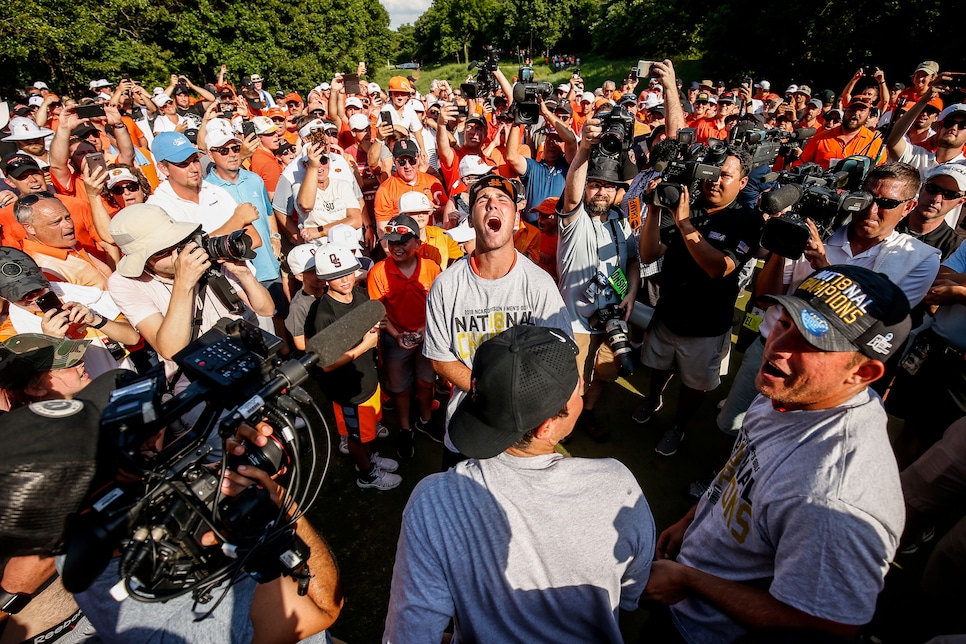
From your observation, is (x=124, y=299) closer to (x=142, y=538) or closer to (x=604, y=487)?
(x=142, y=538)

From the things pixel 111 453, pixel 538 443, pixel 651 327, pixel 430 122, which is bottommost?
pixel 651 327

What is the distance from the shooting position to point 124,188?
4.67 metres

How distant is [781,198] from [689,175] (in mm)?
593

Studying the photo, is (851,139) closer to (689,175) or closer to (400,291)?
(689,175)

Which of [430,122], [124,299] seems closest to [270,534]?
[124,299]

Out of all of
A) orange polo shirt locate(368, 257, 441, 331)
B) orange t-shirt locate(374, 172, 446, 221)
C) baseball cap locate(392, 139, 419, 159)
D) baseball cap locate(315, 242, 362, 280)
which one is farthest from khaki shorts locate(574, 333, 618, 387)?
baseball cap locate(392, 139, 419, 159)

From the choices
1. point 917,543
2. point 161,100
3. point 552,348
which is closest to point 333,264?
point 552,348

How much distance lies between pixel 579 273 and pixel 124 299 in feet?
9.82

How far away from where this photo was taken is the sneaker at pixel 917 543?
2.98m

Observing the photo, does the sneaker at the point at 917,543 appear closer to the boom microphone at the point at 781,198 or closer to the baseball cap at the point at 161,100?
the boom microphone at the point at 781,198

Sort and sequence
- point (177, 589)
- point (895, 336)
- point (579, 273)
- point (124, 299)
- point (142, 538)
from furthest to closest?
point (579, 273), point (124, 299), point (895, 336), point (177, 589), point (142, 538)

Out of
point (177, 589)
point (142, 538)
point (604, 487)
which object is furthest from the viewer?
point (604, 487)

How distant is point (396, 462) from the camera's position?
399cm

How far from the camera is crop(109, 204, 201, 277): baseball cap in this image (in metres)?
2.64
